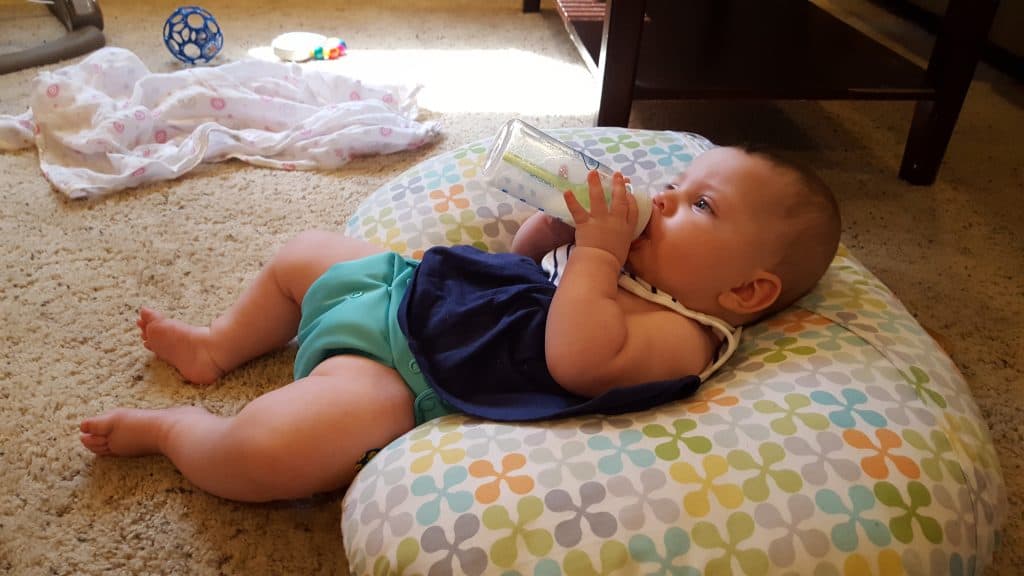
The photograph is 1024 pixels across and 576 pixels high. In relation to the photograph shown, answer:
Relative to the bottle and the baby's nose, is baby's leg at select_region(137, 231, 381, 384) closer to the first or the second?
the bottle

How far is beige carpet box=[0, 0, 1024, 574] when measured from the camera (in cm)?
75

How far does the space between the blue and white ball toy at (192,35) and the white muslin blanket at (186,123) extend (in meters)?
0.19

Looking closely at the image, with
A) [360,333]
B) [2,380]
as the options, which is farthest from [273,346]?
[2,380]

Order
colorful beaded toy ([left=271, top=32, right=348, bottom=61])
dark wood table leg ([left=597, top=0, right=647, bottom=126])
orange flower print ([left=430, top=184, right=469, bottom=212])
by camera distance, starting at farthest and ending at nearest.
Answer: colorful beaded toy ([left=271, top=32, right=348, bottom=61]) → dark wood table leg ([left=597, top=0, right=647, bottom=126]) → orange flower print ([left=430, top=184, right=469, bottom=212])

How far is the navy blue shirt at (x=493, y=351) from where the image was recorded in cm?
73

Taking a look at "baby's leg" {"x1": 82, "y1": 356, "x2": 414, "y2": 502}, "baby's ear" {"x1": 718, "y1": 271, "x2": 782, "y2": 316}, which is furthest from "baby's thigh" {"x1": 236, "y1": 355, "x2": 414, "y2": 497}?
"baby's ear" {"x1": 718, "y1": 271, "x2": 782, "y2": 316}

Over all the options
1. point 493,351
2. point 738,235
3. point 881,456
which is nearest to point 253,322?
point 493,351

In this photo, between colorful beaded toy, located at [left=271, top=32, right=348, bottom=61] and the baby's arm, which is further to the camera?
colorful beaded toy, located at [left=271, top=32, right=348, bottom=61]

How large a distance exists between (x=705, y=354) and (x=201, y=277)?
707mm

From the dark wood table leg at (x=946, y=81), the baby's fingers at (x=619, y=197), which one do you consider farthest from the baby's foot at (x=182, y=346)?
the dark wood table leg at (x=946, y=81)

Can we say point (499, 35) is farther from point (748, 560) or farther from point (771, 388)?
point (748, 560)

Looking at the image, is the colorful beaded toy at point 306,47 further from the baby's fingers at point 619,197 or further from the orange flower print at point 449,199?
the baby's fingers at point 619,197

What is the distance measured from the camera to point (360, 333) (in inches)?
31.2

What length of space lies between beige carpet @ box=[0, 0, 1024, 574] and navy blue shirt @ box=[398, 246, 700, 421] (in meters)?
0.19
